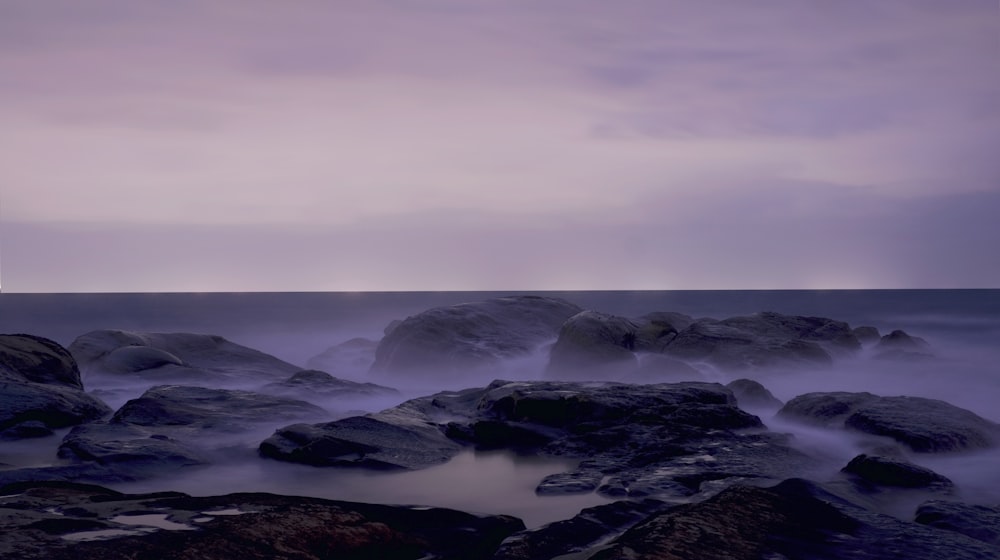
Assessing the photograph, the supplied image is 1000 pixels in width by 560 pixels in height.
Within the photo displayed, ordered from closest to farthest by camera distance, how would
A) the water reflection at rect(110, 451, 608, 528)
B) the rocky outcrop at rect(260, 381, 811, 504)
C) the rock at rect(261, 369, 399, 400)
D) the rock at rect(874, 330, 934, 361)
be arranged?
1. the water reflection at rect(110, 451, 608, 528)
2. the rocky outcrop at rect(260, 381, 811, 504)
3. the rock at rect(261, 369, 399, 400)
4. the rock at rect(874, 330, 934, 361)

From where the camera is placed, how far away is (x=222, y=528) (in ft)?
16.2

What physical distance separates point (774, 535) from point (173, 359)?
43.1 feet

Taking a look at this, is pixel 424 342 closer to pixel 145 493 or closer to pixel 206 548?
pixel 145 493

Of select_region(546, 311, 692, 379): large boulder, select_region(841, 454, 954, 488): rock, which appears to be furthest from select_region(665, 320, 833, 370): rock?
select_region(841, 454, 954, 488): rock

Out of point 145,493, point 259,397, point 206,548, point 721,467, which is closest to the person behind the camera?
point 206,548

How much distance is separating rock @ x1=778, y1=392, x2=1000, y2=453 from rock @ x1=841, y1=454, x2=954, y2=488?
1874mm

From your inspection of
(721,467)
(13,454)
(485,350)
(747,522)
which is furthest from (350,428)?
(485,350)

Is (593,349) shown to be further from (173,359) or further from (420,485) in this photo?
(420,485)

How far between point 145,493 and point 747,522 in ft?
14.8

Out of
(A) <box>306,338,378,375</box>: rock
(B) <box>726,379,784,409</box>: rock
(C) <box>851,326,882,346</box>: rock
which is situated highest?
(C) <box>851,326,882,346</box>: rock

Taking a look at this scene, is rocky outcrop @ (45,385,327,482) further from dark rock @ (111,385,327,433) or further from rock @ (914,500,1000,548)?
rock @ (914,500,1000,548)

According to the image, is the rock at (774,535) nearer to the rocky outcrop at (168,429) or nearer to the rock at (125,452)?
the rock at (125,452)

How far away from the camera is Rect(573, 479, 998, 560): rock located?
4.64 metres

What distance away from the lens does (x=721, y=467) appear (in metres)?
7.73
